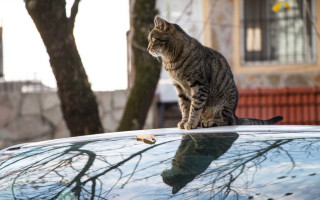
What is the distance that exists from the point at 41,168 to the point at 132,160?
14.3 inches

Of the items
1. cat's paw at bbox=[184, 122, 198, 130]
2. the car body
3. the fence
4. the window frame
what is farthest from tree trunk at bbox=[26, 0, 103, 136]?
the window frame

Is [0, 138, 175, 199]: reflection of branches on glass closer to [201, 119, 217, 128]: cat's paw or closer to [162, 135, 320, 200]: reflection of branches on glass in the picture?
[162, 135, 320, 200]: reflection of branches on glass

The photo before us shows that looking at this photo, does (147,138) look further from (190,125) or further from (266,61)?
(266,61)

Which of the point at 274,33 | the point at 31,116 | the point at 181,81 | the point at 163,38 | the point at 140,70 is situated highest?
the point at 274,33

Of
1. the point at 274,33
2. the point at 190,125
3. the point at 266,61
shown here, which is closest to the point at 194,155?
the point at 190,125

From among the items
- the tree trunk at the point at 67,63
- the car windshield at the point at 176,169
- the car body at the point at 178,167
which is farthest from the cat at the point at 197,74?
the tree trunk at the point at 67,63

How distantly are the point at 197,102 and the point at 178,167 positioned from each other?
183 cm

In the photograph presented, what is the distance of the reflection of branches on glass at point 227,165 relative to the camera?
1.95 m

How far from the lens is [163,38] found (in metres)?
4.20

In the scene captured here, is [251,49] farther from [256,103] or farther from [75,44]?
[75,44]

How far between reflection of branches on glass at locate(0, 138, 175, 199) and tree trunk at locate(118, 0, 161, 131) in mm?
3961

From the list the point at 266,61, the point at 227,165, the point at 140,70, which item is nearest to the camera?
the point at 227,165

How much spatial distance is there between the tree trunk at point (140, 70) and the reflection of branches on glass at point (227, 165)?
13.6 ft

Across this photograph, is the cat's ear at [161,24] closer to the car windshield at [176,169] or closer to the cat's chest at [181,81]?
the cat's chest at [181,81]
